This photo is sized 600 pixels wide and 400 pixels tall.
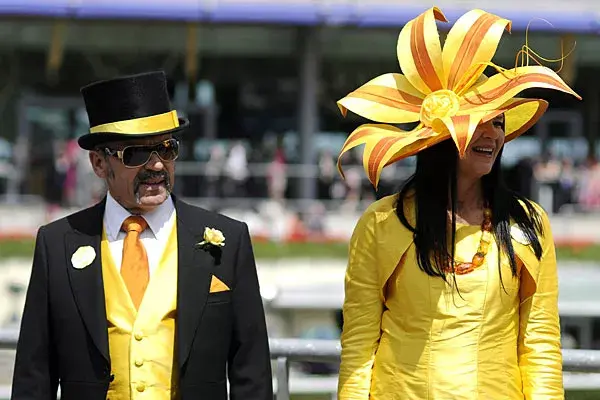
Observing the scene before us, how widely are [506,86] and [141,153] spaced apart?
3.85ft

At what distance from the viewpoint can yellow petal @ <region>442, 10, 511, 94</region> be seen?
3359mm

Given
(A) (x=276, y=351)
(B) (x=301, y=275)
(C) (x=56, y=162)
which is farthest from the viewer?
(C) (x=56, y=162)

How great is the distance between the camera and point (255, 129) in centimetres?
2352

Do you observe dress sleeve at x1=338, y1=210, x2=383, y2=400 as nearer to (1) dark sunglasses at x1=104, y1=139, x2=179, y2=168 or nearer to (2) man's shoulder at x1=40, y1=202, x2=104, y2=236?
(1) dark sunglasses at x1=104, y1=139, x2=179, y2=168

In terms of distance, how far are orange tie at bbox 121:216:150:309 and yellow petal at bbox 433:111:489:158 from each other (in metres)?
1.04

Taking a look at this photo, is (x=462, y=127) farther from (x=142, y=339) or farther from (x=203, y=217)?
(x=142, y=339)

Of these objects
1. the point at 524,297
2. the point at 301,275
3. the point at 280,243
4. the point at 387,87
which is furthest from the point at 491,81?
the point at 280,243

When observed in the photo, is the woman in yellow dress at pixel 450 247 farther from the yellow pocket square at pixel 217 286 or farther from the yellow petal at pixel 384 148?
the yellow pocket square at pixel 217 286

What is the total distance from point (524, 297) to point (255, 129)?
799 inches

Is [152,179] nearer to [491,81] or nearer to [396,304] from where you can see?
[396,304]

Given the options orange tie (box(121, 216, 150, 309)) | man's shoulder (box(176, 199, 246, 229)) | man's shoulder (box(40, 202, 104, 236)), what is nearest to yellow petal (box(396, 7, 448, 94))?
man's shoulder (box(176, 199, 246, 229))

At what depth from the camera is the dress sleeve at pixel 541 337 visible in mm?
3305

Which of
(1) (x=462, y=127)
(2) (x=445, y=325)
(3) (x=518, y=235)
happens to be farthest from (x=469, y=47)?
(2) (x=445, y=325)

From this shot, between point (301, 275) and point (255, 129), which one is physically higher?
point (255, 129)
